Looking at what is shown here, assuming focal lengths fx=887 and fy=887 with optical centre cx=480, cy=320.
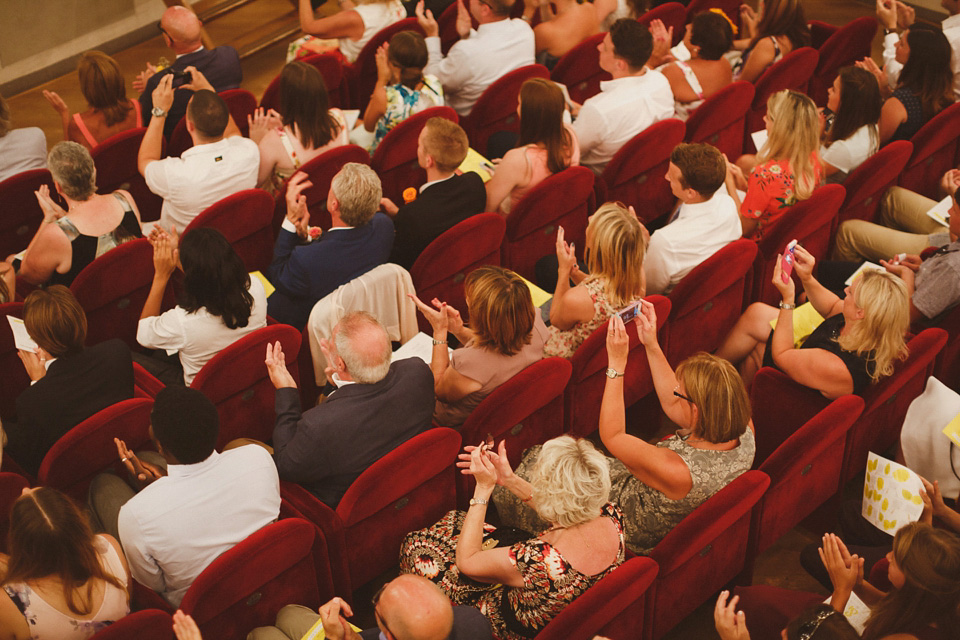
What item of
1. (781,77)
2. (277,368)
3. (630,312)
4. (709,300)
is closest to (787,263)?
(709,300)

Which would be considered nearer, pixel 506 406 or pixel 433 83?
pixel 506 406

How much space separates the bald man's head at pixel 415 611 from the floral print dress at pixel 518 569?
1.22 ft

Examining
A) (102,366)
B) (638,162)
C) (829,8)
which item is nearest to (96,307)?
(102,366)

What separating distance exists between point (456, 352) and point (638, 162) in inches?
71.5

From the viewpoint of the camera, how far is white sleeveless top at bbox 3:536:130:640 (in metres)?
2.35

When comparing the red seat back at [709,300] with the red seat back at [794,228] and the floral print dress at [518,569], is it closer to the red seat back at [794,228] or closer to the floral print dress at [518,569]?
the red seat back at [794,228]

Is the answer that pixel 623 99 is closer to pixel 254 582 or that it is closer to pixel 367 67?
pixel 367 67

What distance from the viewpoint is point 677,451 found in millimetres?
2891

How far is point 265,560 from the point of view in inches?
98.9

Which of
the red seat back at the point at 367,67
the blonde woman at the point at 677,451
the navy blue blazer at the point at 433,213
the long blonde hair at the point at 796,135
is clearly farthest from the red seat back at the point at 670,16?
the blonde woman at the point at 677,451

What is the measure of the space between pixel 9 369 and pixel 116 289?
52cm

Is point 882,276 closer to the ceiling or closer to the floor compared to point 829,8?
closer to the ceiling

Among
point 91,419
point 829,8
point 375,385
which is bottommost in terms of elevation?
point 829,8

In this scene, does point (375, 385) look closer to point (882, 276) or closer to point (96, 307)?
point (96, 307)
